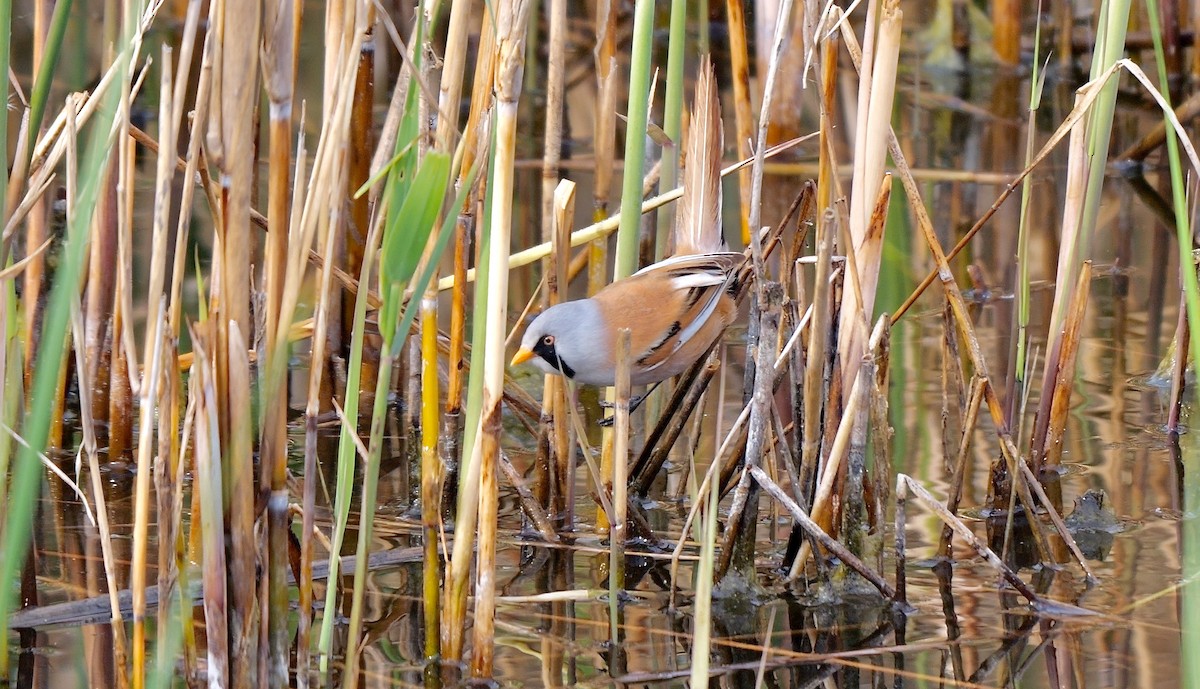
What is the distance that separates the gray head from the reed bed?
0.18 feet

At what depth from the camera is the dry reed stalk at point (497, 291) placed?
5.96 ft

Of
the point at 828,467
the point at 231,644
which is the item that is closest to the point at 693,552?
the point at 828,467

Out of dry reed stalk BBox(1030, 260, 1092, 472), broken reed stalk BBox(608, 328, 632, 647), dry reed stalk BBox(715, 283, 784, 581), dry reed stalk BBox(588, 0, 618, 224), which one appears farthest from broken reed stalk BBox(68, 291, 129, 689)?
dry reed stalk BBox(1030, 260, 1092, 472)

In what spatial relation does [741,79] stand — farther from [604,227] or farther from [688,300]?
[688,300]

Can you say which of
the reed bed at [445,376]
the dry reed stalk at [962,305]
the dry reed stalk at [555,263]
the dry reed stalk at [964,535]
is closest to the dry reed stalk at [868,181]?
the reed bed at [445,376]

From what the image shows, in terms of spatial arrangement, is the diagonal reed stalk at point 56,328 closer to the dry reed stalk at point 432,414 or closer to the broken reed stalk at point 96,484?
the broken reed stalk at point 96,484

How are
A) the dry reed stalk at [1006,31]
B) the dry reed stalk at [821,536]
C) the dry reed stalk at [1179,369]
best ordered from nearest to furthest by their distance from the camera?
the dry reed stalk at [821,536] → the dry reed stalk at [1179,369] → the dry reed stalk at [1006,31]

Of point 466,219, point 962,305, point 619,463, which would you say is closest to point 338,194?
point 466,219

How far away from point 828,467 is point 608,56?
1073mm

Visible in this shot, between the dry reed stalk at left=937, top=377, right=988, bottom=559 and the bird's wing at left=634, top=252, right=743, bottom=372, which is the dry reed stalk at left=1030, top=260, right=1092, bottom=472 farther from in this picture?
the bird's wing at left=634, top=252, right=743, bottom=372

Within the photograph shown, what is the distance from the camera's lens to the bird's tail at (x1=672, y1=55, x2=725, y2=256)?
2.82 metres

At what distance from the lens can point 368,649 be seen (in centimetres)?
A: 225

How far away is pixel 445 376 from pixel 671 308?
87cm

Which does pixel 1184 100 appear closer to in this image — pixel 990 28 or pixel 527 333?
pixel 990 28
